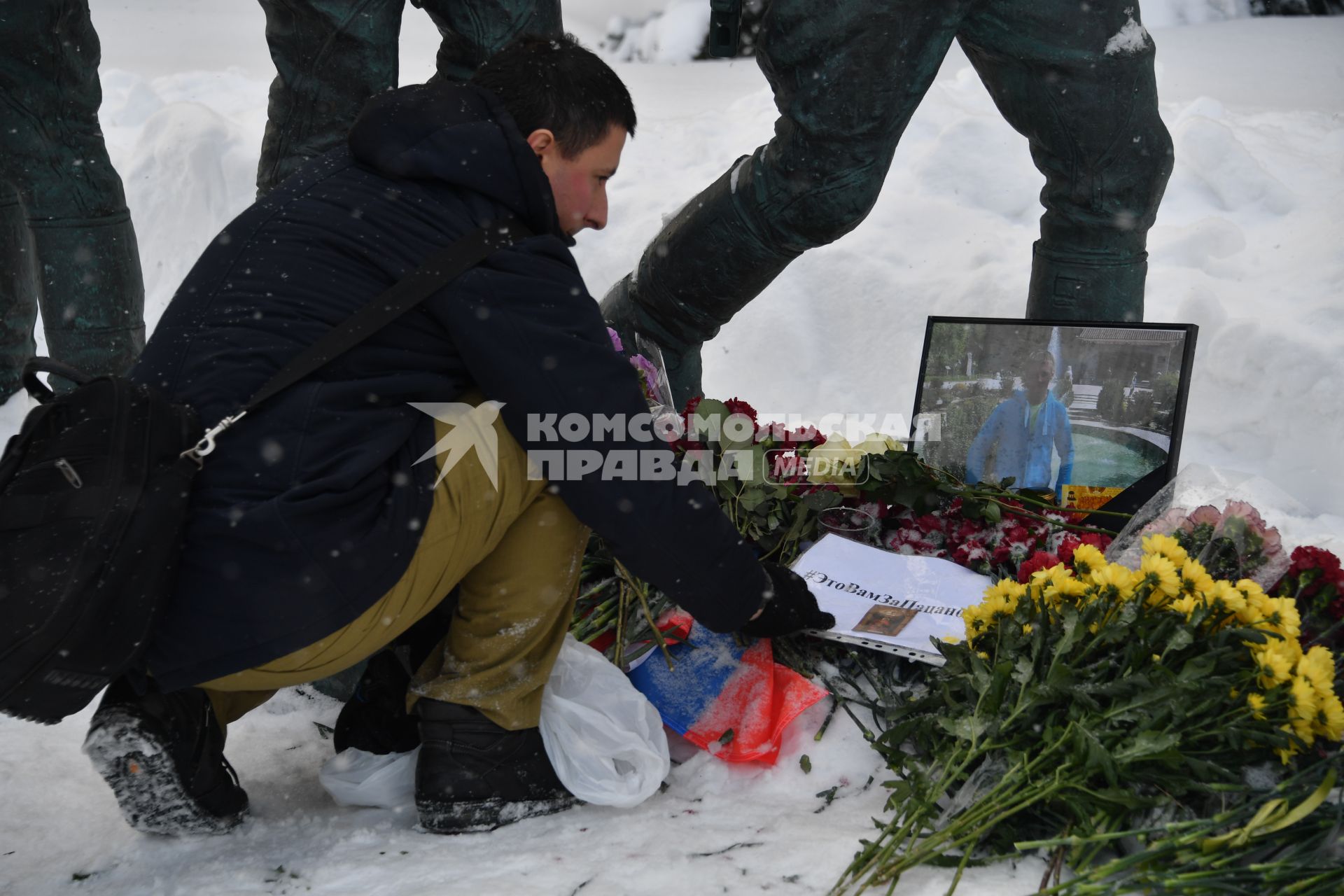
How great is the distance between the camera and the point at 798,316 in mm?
3996

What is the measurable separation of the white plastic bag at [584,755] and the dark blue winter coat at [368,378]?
0.24 meters

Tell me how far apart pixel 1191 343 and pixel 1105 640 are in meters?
0.97

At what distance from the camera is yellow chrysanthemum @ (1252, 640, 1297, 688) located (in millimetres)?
1272

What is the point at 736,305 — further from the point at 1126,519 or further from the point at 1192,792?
the point at 1192,792

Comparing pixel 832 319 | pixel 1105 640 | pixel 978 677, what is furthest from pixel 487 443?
pixel 832 319

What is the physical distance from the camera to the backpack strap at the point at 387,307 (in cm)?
135

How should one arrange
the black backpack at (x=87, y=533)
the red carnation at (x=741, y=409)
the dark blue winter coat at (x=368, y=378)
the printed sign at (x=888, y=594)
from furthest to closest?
the red carnation at (x=741, y=409) < the printed sign at (x=888, y=594) < the dark blue winter coat at (x=368, y=378) < the black backpack at (x=87, y=533)

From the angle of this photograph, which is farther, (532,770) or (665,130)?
(665,130)

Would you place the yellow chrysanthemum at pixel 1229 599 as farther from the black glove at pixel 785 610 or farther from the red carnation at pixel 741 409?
the red carnation at pixel 741 409

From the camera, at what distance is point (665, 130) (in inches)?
210

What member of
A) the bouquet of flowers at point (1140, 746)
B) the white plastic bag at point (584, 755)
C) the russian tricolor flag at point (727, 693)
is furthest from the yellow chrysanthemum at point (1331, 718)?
the white plastic bag at point (584, 755)

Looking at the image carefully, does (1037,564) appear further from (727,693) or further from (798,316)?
(798,316)

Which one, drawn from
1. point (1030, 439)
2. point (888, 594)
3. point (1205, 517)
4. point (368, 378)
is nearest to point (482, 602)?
point (368, 378)

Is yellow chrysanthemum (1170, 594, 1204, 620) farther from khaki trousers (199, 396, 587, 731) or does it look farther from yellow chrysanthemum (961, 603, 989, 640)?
khaki trousers (199, 396, 587, 731)
